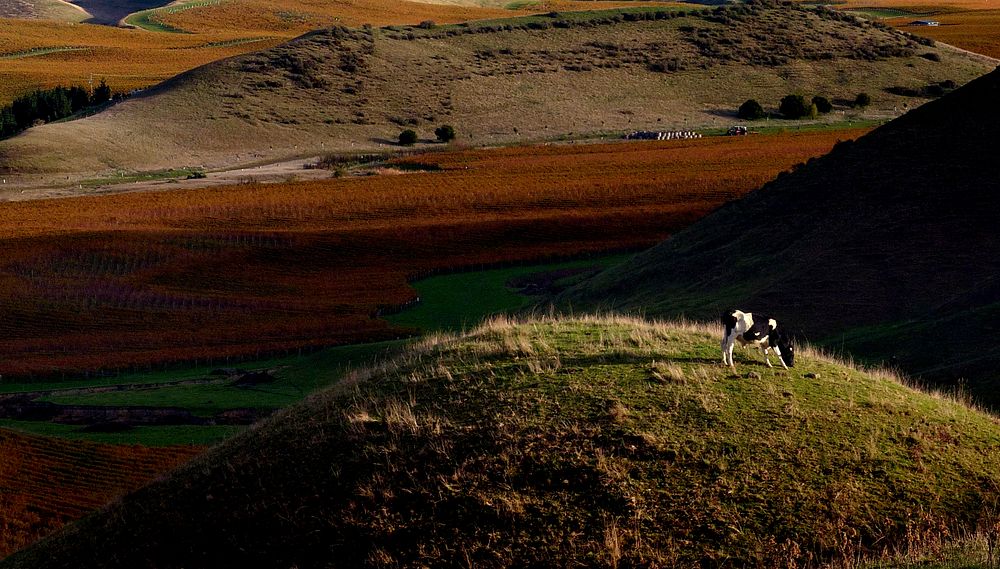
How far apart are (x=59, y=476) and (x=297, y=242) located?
124ft

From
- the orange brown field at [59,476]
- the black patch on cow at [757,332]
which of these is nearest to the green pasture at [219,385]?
the orange brown field at [59,476]

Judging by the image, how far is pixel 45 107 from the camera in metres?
136

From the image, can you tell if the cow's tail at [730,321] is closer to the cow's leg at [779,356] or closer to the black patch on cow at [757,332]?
the black patch on cow at [757,332]

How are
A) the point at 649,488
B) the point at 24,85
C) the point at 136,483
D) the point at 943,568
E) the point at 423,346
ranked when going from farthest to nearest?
the point at 24,85 → the point at 136,483 → the point at 423,346 → the point at 649,488 → the point at 943,568

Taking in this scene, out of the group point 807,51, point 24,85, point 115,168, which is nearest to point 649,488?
point 115,168

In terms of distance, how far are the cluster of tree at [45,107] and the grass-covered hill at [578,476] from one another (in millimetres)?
119008

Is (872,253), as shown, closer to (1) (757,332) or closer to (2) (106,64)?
(1) (757,332)

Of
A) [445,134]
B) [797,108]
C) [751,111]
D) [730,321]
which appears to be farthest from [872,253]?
[751,111]

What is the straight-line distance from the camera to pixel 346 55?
13925 cm

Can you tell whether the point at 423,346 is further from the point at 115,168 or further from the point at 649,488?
the point at 115,168

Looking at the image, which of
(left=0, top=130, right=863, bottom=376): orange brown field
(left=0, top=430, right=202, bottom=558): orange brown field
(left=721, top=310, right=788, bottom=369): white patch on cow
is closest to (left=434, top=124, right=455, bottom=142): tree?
(left=0, top=130, right=863, bottom=376): orange brown field

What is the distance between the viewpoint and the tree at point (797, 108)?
125 metres

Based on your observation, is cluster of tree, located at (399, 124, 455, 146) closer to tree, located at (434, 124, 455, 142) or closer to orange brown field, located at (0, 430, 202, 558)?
tree, located at (434, 124, 455, 142)

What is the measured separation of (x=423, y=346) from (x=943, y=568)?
10.7m
